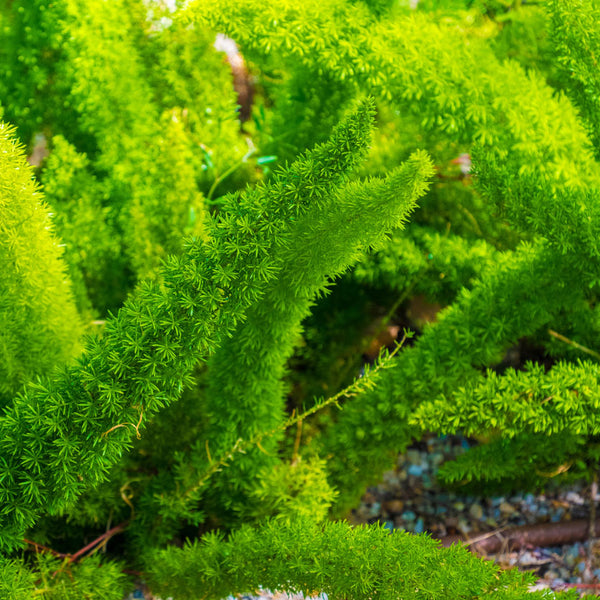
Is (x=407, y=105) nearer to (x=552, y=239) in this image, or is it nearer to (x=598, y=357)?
(x=552, y=239)

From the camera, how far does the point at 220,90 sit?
1.40 metres

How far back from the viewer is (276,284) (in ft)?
2.81

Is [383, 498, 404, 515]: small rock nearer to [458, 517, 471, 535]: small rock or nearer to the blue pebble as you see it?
[458, 517, 471, 535]: small rock

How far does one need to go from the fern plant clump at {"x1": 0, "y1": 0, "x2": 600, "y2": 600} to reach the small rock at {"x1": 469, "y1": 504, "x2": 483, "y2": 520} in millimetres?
97

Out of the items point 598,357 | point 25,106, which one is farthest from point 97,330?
point 598,357

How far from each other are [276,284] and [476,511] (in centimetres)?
77

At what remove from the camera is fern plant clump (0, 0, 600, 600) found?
0.77 meters

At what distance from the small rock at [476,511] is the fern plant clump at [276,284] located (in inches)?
3.8

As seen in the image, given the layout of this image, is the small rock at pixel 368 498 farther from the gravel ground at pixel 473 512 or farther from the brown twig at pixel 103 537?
the brown twig at pixel 103 537

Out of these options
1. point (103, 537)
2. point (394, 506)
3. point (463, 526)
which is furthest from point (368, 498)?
point (103, 537)

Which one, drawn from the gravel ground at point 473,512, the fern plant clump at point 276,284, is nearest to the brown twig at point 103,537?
the fern plant clump at point 276,284

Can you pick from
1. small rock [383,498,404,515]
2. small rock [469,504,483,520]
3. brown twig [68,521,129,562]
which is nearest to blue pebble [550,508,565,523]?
small rock [469,504,483,520]

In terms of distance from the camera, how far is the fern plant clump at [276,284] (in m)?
0.77

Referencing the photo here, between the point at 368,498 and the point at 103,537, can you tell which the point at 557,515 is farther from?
the point at 103,537
